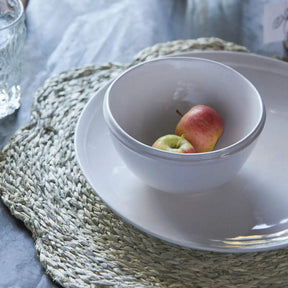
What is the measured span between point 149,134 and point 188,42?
30 centimetres

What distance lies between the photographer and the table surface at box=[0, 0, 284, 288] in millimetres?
1127

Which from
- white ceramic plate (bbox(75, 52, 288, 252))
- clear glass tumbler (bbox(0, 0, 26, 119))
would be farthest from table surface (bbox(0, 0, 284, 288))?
white ceramic plate (bbox(75, 52, 288, 252))

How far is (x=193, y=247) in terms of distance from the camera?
0.72 m

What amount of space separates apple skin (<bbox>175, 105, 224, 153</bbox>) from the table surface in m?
0.30

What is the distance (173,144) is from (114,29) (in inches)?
18.3

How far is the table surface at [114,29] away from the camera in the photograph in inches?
Answer: 44.4

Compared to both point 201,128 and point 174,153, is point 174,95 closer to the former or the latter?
point 201,128

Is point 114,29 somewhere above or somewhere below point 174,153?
below

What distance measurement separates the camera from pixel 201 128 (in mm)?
835

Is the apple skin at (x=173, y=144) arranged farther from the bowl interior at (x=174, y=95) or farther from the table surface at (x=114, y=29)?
the table surface at (x=114, y=29)

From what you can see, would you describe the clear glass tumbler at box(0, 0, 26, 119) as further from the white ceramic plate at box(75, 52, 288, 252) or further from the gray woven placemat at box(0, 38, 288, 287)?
the white ceramic plate at box(75, 52, 288, 252)

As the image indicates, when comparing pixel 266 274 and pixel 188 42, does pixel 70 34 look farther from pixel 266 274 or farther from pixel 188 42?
pixel 266 274

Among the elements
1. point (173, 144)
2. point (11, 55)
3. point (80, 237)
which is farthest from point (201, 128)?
point (11, 55)

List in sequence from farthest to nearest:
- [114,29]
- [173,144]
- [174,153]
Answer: [114,29] → [173,144] → [174,153]
